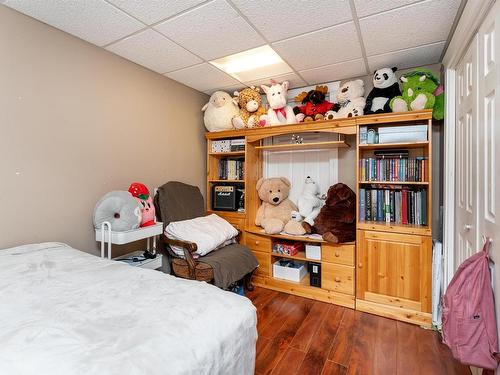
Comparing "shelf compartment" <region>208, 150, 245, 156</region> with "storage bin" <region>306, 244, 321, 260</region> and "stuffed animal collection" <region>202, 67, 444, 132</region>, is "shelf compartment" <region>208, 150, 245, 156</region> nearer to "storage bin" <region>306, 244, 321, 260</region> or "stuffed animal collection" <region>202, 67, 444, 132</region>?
"stuffed animal collection" <region>202, 67, 444, 132</region>

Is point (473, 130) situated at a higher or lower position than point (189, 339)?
higher

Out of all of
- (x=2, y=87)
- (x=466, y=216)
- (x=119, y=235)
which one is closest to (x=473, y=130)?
(x=466, y=216)

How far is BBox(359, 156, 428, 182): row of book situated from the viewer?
2.34 m

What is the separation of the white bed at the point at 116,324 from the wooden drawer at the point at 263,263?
5.61 ft

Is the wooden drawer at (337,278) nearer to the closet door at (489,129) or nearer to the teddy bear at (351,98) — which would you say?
the closet door at (489,129)

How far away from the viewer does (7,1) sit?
1.67 metres

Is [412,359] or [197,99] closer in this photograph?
[412,359]

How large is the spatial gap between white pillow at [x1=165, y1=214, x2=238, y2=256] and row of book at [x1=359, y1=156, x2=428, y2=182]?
1440mm

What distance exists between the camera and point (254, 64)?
2566 millimetres

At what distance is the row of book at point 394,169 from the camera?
2.34 m

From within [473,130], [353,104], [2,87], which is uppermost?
[353,104]

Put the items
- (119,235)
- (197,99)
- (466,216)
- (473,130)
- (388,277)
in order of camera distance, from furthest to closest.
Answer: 1. (197,99)
2. (388,277)
3. (119,235)
4. (466,216)
5. (473,130)

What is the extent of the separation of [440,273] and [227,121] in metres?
2.51

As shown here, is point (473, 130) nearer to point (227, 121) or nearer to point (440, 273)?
point (440, 273)
